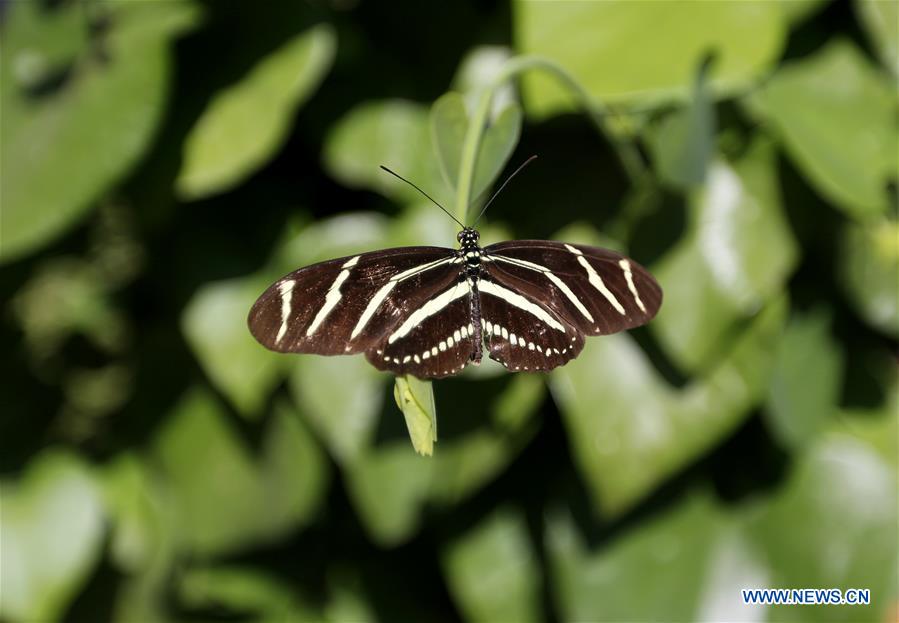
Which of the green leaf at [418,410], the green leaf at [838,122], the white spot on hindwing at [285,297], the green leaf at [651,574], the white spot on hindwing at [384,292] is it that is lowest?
the green leaf at [651,574]

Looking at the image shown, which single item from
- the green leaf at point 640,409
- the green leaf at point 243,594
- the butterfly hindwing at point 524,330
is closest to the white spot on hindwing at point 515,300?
the butterfly hindwing at point 524,330

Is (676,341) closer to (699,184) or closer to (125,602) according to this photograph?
(699,184)

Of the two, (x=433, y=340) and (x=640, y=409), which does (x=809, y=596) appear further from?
(x=433, y=340)

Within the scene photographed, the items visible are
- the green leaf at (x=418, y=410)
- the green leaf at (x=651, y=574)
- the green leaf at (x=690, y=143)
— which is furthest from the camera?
the green leaf at (x=651, y=574)

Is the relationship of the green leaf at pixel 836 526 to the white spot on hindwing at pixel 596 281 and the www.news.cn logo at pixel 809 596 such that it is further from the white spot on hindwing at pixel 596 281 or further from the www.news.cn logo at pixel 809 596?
the white spot on hindwing at pixel 596 281

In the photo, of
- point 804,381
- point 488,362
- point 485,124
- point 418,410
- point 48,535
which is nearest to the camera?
point 418,410

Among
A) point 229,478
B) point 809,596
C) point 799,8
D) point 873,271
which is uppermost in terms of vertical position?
point 799,8

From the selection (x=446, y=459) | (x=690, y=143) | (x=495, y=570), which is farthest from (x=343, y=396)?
(x=690, y=143)
